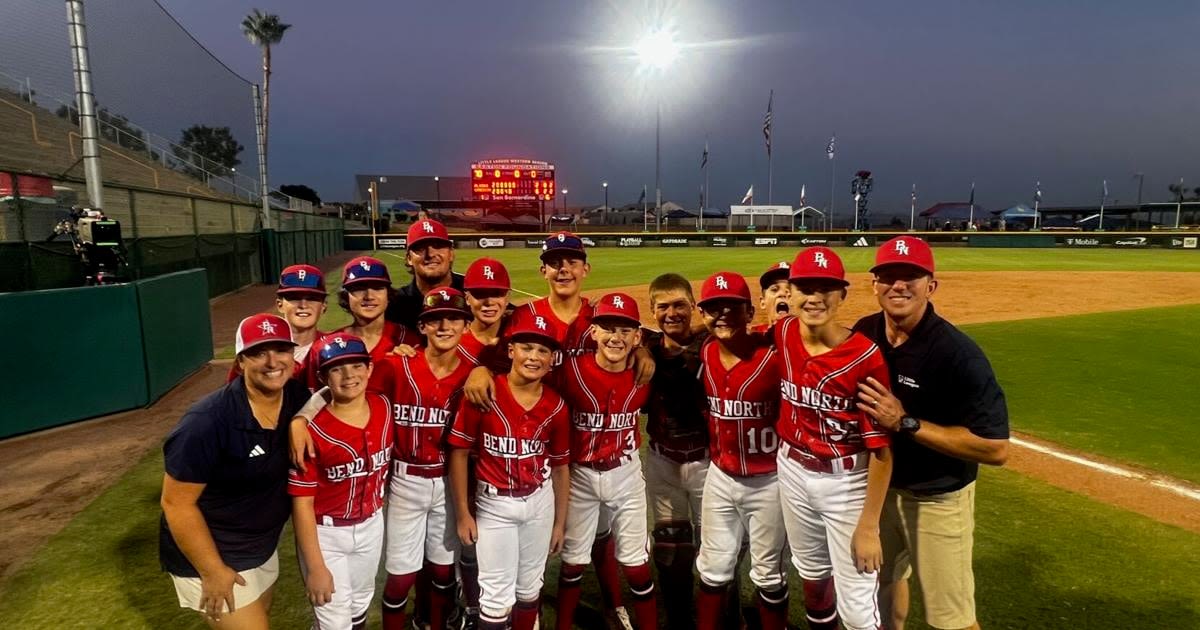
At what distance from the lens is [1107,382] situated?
824 centimetres

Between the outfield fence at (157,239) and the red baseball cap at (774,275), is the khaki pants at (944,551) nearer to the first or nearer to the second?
the red baseball cap at (774,275)

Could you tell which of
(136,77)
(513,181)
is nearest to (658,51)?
(513,181)

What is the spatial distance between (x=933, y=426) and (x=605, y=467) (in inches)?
66.0

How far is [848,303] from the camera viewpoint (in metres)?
15.7

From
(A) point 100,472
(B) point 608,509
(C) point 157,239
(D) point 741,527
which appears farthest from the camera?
(C) point 157,239

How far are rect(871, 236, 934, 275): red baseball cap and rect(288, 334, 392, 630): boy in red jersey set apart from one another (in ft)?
8.32

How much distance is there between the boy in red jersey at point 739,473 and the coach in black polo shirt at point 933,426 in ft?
1.96

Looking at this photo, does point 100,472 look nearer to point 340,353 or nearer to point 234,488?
point 234,488

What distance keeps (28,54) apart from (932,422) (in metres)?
19.8

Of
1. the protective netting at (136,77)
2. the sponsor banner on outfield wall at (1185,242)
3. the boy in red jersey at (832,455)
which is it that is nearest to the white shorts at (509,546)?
the boy in red jersey at (832,455)

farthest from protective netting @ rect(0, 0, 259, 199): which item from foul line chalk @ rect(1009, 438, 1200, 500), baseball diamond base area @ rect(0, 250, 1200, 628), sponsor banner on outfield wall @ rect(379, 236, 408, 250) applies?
sponsor banner on outfield wall @ rect(379, 236, 408, 250)

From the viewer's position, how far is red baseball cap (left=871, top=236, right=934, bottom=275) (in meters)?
2.78

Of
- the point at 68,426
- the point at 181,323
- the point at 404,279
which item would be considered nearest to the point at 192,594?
the point at 68,426

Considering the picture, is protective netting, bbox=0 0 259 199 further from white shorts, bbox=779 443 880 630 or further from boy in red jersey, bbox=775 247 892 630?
white shorts, bbox=779 443 880 630
